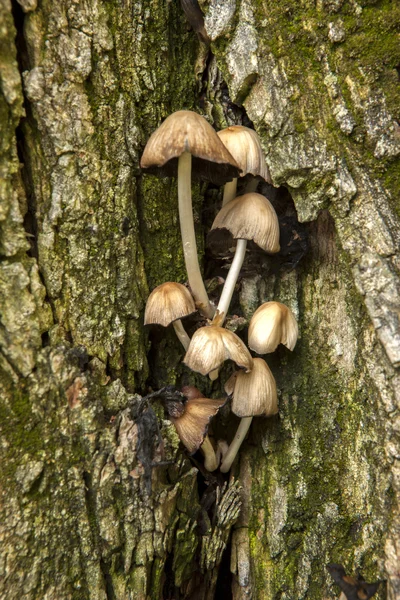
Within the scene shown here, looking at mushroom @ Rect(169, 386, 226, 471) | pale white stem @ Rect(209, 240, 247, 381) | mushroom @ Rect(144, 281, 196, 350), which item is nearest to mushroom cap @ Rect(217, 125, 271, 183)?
pale white stem @ Rect(209, 240, 247, 381)

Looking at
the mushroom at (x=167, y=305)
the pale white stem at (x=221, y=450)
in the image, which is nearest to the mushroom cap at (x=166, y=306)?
the mushroom at (x=167, y=305)

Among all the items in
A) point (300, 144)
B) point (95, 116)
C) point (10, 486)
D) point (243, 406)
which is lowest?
point (10, 486)

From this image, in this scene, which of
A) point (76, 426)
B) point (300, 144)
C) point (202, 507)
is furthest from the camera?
point (202, 507)

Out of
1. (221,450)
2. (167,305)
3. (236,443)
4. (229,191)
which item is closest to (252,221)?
(229,191)

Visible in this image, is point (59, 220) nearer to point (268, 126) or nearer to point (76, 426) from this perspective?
point (76, 426)

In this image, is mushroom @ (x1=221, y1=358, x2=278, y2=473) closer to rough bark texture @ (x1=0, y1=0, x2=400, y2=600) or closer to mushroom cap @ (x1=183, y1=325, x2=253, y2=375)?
mushroom cap @ (x1=183, y1=325, x2=253, y2=375)

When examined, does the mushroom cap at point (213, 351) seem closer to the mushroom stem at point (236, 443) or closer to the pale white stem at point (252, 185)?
the mushroom stem at point (236, 443)

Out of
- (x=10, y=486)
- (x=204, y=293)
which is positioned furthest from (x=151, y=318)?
(x=10, y=486)
